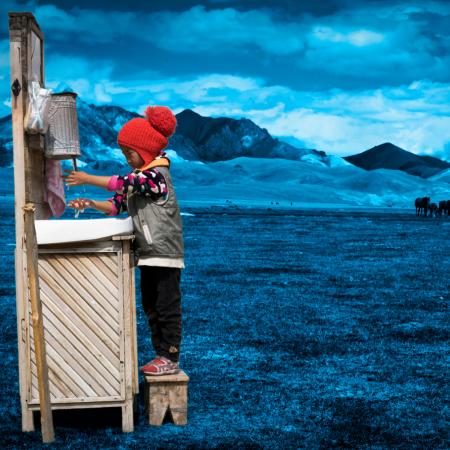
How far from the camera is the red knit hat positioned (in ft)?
15.9

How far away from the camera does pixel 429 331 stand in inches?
317

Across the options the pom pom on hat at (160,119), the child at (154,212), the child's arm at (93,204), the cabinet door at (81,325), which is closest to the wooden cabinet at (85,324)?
the cabinet door at (81,325)

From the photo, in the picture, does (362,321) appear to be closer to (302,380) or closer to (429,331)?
(429,331)

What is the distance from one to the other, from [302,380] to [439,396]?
929 millimetres

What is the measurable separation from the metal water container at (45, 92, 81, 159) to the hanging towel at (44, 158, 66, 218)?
0.68 ft

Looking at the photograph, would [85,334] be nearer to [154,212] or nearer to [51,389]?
[51,389]

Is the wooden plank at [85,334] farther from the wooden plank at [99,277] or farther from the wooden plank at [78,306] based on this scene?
the wooden plank at [99,277]

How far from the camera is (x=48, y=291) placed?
15.0 ft

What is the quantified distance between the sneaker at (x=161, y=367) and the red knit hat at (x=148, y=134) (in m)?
1.10

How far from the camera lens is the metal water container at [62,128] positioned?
465 centimetres

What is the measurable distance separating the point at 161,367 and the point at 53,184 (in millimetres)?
1189

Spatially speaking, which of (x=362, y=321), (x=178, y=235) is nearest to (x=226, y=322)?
(x=362, y=321)

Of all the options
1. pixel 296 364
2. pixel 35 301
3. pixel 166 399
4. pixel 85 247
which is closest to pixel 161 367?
pixel 166 399

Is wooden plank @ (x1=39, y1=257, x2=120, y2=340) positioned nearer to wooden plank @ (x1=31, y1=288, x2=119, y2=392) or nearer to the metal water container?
wooden plank @ (x1=31, y1=288, x2=119, y2=392)
